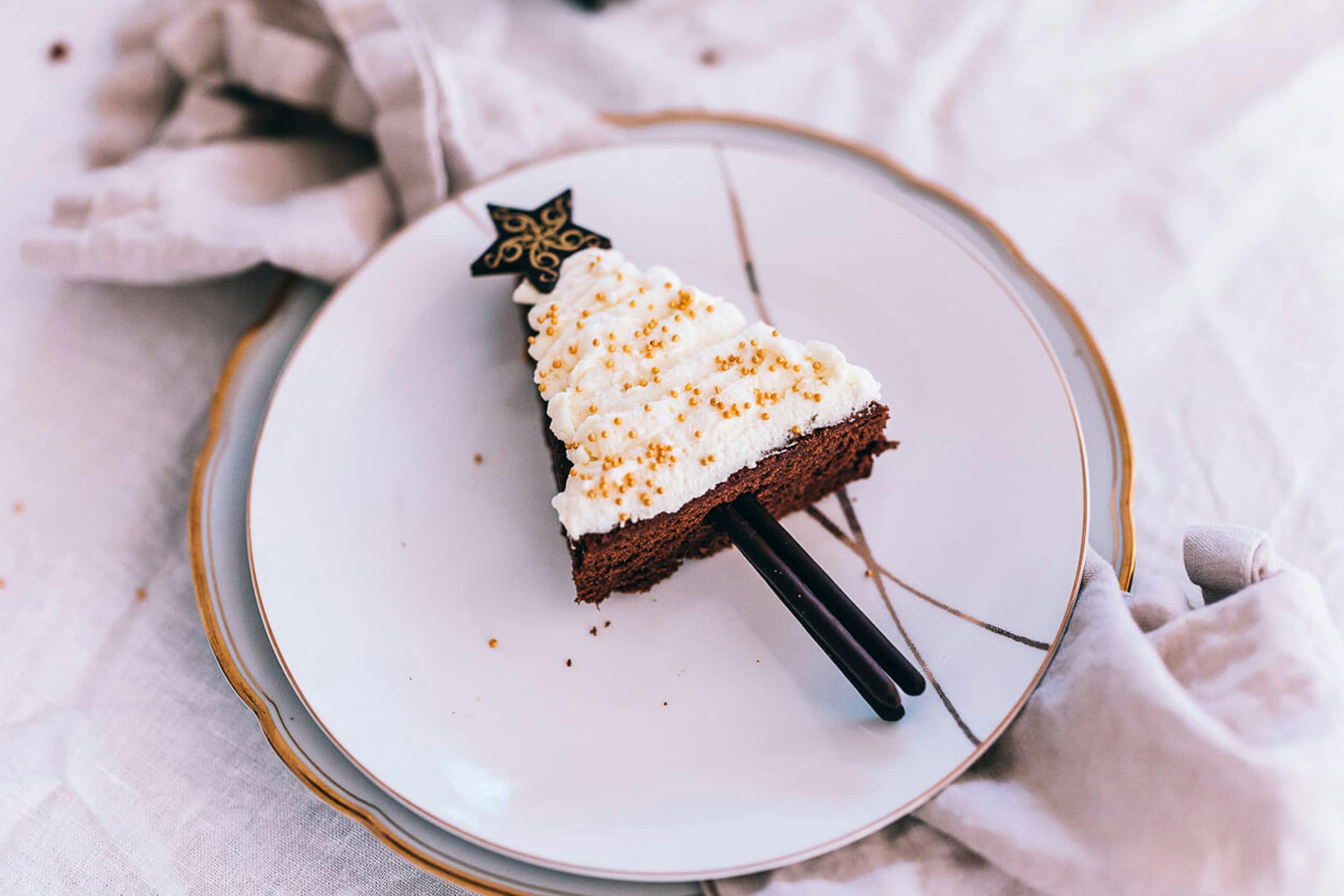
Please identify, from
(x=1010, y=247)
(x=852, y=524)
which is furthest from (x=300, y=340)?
(x=1010, y=247)

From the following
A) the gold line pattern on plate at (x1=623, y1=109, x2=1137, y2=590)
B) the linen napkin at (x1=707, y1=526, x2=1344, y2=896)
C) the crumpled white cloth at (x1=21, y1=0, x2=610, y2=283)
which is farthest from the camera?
the crumpled white cloth at (x1=21, y1=0, x2=610, y2=283)

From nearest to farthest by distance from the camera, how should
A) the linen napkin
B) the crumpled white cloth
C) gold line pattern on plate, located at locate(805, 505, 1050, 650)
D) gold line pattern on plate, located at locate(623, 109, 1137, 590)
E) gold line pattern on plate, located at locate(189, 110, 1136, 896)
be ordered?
the linen napkin
gold line pattern on plate, located at locate(189, 110, 1136, 896)
gold line pattern on plate, located at locate(805, 505, 1050, 650)
gold line pattern on plate, located at locate(623, 109, 1137, 590)
the crumpled white cloth

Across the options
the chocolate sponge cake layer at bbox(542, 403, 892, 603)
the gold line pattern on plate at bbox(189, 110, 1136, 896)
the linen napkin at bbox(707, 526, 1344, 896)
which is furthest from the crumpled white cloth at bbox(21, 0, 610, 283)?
the linen napkin at bbox(707, 526, 1344, 896)

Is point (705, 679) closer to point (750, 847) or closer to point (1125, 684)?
point (750, 847)

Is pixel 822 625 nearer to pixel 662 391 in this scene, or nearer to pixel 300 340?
pixel 662 391

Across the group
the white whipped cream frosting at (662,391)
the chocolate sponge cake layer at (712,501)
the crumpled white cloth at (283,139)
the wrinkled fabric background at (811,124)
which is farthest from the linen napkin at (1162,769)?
the crumpled white cloth at (283,139)

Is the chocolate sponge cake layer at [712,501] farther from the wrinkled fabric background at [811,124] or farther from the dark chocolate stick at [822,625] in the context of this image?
the wrinkled fabric background at [811,124]

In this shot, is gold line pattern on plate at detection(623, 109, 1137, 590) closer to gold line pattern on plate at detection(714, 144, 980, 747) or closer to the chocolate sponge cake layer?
gold line pattern on plate at detection(714, 144, 980, 747)

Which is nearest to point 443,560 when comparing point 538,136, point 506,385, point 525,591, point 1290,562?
point 525,591
